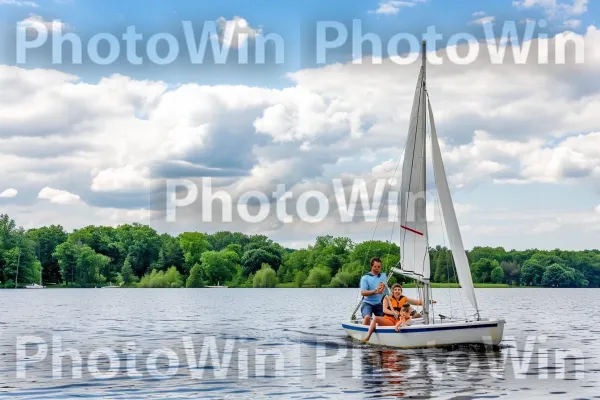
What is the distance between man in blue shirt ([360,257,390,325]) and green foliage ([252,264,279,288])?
118977 mm

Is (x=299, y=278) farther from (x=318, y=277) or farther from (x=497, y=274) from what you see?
(x=497, y=274)

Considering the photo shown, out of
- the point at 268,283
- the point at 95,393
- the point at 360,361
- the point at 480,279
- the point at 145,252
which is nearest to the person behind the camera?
the point at 95,393

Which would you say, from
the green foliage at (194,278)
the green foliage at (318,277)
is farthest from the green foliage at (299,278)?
the green foliage at (194,278)

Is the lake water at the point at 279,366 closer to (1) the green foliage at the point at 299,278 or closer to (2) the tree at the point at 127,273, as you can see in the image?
(1) the green foliage at the point at 299,278

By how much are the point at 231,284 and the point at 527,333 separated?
118776 millimetres

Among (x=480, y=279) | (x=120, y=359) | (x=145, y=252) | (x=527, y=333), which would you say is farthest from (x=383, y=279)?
(x=480, y=279)

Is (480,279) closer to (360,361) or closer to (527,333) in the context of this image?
(527,333)

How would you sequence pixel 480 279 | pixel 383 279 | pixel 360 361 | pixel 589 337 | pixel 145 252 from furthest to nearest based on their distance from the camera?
pixel 480 279 → pixel 145 252 → pixel 589 337 → pixel 383 279 → pixel 360 361

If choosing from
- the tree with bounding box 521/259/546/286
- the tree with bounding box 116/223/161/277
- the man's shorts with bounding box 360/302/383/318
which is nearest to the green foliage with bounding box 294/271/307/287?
the tree with bounding box 116/223/161/277

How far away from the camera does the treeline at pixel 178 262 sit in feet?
468

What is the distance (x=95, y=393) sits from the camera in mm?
21016

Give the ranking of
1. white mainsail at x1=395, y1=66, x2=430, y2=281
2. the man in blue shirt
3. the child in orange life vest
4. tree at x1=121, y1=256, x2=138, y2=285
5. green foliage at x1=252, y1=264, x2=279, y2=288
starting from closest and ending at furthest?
1. the child in orange life vest
2. the man in blue shirt
3. white mainsail at x1=395, y1=66, x2=430, y2=281
4. green foliage at x1=252, y1=264, x2=279, y2=288
5. tree at x1=121, y1=256, x2=138, y2=285

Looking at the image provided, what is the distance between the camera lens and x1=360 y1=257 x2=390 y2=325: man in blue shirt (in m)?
28.8

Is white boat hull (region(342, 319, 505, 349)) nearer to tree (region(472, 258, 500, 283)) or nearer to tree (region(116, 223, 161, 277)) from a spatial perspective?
tree (region(116, 223, 161, 277))
